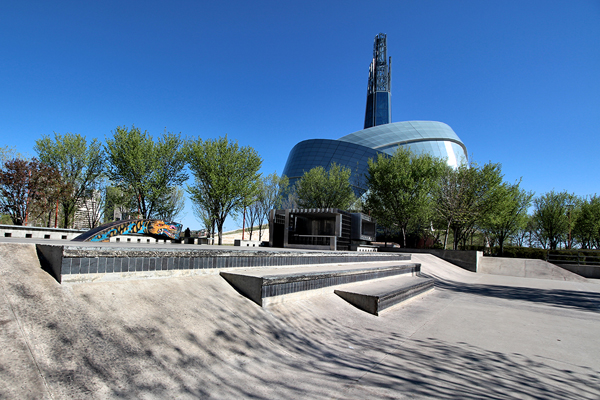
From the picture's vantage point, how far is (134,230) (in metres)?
15.8

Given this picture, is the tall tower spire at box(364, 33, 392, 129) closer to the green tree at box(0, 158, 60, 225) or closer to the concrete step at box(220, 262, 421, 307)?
the green tree at box(0, 158, 60, 225)

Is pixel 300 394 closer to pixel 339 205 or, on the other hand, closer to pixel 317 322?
pixel 317 322

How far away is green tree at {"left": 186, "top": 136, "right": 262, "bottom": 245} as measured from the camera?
2383cm

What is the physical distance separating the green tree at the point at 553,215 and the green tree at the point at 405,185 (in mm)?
16230

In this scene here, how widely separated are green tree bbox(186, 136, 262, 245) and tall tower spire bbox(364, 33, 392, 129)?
3772 inches

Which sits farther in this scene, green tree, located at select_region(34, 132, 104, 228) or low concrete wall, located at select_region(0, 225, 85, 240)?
green tree, located at select_region(34, 132, 104, 228)

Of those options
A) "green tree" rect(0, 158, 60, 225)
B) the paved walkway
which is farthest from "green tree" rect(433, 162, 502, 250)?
"green tree" rect(0, 158, 60, 225)

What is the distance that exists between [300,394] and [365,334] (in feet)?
7.58

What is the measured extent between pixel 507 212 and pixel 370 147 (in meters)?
36.2

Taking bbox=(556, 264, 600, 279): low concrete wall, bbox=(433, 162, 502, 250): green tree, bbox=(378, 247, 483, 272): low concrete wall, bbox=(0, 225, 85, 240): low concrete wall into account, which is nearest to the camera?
bbox=(0, 225, 85, 240): low concrete wall

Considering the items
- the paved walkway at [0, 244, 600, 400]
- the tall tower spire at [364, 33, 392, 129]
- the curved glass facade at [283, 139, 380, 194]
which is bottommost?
the paved walkway at [0, 244, 600, 400]

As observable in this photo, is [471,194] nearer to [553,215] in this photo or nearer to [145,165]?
[553,215]

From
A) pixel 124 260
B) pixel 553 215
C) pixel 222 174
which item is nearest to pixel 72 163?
pixel 222 174

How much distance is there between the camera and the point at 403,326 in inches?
216
